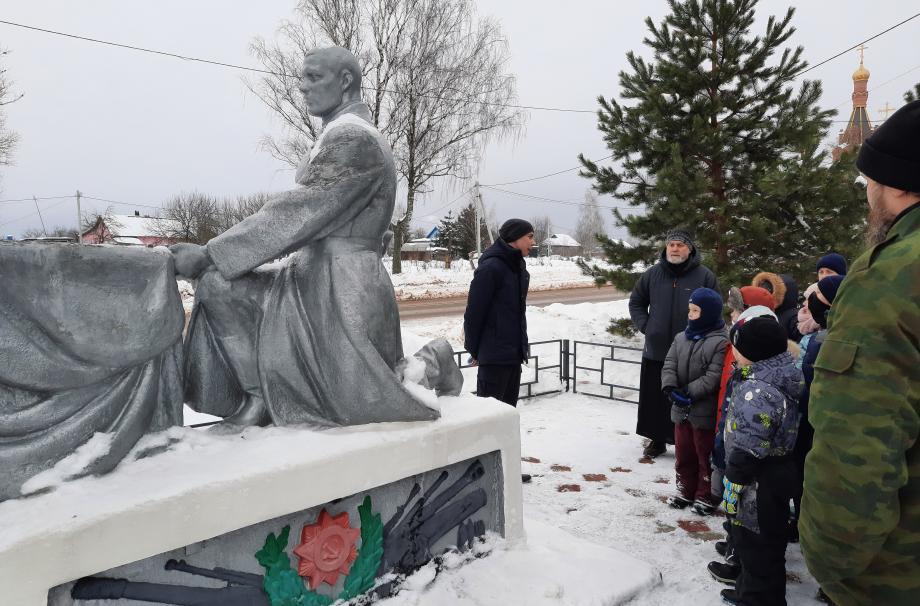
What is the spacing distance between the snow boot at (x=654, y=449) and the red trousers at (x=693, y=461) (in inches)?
30.2

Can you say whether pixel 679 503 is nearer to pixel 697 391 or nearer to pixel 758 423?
pixel 697 391

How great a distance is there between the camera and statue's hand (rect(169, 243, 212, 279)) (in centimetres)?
224

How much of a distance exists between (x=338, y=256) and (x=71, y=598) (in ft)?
4.62

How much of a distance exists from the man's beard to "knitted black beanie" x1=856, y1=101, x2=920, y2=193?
0.22 feet

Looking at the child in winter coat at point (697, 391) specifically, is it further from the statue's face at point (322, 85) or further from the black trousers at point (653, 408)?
the statue's face at point (322, 85)

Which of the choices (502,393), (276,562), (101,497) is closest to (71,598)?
(101,497)

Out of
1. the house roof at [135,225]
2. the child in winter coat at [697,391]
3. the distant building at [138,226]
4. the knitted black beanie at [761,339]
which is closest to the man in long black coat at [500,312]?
the child in winter coat at [697,391]

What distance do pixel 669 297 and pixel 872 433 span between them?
337 centimetres

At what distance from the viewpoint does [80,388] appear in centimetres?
195

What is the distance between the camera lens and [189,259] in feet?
7.41

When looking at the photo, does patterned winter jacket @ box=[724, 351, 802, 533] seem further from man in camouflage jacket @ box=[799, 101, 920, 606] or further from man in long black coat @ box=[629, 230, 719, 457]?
man in long black coat @ box=[629, 230, 719, 457]

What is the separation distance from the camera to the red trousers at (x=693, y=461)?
11.6 ft

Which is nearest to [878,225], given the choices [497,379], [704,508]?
[704,508]

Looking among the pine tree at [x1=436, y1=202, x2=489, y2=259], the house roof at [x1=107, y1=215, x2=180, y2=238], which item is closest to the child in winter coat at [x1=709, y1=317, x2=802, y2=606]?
the pine tree at [x1=436, y1=202, x2=489, y2=259]
